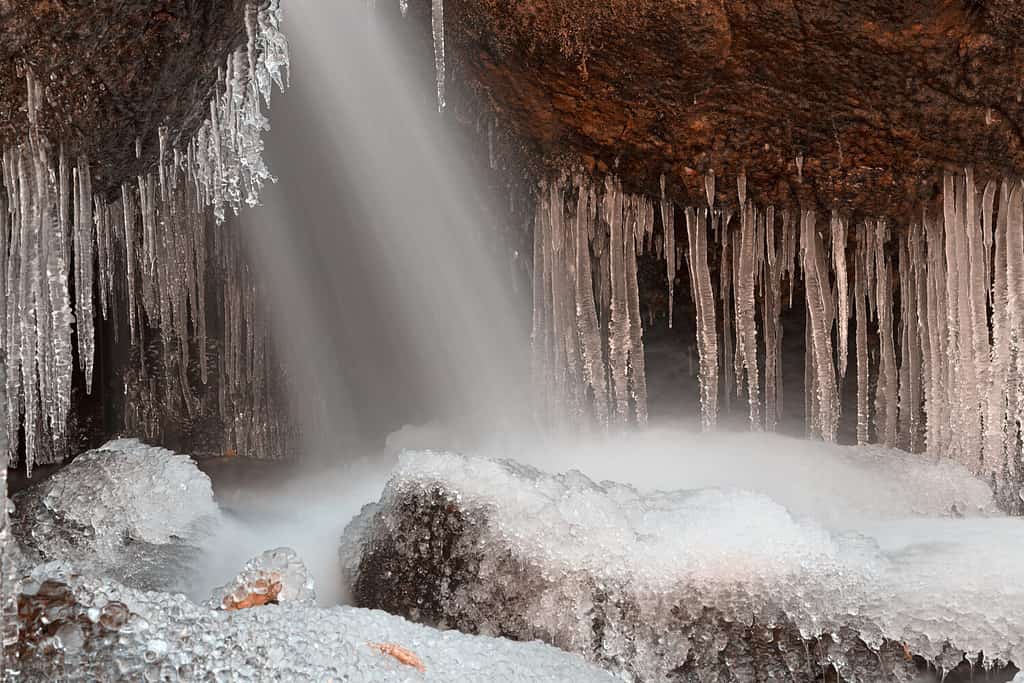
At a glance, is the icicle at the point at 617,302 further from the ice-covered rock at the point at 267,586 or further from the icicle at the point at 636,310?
the ice-covered rock at the point at 267,586

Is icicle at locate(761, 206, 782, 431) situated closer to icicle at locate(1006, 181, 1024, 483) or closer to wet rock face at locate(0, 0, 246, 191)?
icicle at locate(1006, 181, 1024, 483)

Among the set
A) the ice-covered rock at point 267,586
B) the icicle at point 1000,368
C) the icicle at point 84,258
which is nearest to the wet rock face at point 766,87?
the icicle at point 1000,368

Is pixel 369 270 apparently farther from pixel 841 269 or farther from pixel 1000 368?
pixel 1000 368

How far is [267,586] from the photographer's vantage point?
3.36m

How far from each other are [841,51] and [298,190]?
336 cm

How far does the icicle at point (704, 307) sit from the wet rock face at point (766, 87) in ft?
0.59

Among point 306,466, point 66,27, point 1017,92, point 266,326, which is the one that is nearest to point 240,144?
point 66,27

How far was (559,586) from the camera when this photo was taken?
3713 mm

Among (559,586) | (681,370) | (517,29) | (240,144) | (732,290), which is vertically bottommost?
(559,586)

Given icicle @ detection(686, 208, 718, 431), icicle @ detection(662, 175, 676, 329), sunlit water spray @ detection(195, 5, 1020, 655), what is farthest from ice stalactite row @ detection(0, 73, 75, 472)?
icicle @ detection(686, 208, 718, 431)

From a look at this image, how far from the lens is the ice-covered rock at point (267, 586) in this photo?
130 inches

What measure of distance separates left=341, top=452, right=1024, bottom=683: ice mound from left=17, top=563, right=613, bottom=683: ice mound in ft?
2.20

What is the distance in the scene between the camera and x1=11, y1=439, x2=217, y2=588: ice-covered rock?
4465 mm

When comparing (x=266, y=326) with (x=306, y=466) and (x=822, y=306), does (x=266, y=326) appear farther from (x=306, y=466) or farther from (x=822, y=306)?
(x=822, y=306)
